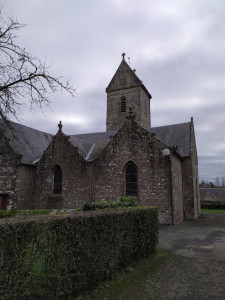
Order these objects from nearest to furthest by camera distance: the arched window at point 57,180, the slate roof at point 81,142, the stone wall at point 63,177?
the stone wall at point 63,177
the arched window at point 57,180
the slate roof at point 81,142

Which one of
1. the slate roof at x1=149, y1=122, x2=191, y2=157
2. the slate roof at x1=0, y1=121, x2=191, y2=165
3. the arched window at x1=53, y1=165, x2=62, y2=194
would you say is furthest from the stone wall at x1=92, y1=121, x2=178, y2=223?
the slate roof at x1=149, y1=122, x2=191, y2=157

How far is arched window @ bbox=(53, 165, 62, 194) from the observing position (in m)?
18.1

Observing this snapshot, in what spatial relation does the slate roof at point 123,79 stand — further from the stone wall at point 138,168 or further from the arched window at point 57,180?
the arched window at point 57,180

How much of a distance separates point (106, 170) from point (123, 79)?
20.1m

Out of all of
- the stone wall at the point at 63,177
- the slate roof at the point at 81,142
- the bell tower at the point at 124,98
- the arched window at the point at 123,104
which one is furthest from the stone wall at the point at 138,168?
the arched window at the point at 123,104

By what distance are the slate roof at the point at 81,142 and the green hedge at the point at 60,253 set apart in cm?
1213

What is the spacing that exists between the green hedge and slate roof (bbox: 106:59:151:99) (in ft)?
91.0

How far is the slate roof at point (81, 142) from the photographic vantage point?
740 inches

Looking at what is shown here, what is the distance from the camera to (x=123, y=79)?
32.1 metres

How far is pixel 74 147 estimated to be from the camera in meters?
17.7

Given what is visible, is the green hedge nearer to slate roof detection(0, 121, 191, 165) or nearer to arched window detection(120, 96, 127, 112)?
slate roof detection(0, 121, 191, 165)

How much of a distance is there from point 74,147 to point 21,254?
1441 cm

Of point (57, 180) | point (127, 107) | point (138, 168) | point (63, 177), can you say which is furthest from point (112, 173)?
point (127, 107)

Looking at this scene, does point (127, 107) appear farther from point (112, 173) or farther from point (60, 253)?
point (60, 253)
